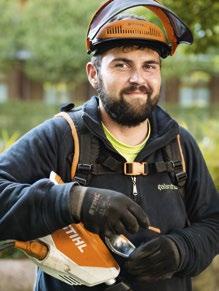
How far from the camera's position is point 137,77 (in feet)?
7.91

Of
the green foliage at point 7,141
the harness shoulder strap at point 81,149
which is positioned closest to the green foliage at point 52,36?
the green foliage at point 7,141

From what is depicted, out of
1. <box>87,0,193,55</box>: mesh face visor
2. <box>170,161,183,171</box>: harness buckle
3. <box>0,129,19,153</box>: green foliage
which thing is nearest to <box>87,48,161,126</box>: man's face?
<box>87,0,193,55</box>: mesh face visor

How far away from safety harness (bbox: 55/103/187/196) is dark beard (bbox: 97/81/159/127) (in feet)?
0.43

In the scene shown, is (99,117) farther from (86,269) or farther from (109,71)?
(86,269)

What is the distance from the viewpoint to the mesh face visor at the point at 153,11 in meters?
2.44

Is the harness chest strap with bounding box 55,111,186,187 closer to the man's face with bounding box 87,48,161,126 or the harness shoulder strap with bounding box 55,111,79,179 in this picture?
the harness shoulder strap with bounding box 55,111,79,179

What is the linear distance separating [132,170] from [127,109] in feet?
0.84

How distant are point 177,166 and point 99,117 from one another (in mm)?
403

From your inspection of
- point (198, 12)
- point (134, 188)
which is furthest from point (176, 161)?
point (198, 12)

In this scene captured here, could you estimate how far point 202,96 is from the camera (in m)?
32.6

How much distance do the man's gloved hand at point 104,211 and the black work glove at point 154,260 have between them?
0.58ft

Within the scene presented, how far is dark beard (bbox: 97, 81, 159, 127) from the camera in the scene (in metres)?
2.44

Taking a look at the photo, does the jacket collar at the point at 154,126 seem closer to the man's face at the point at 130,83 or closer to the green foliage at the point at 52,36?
the man's face at the point at 130,83

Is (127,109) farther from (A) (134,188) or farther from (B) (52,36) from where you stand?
(B) (52,36)
